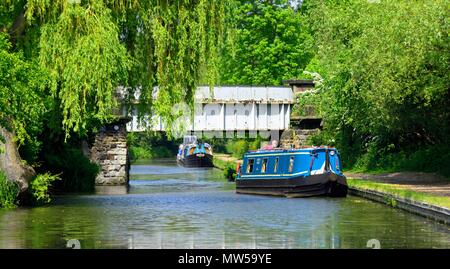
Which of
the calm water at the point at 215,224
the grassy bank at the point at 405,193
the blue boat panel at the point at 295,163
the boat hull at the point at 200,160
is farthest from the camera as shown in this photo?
the boat hull at the point at 200,160

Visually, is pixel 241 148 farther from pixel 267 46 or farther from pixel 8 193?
pixel 8 193

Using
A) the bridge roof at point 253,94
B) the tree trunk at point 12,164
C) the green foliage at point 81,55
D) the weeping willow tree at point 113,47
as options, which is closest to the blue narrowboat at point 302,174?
the weeping willow tree at point 113,47

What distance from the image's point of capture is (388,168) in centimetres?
5038

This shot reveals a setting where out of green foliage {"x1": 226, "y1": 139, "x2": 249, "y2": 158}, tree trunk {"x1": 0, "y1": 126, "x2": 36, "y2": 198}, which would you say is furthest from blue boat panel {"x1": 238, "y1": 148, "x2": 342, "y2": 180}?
green foliage {"x1": 226, "y1": 139, "x2": 249, "y2": 158}

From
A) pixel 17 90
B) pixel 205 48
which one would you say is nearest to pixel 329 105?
pixel 205 48

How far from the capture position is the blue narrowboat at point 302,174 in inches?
1575

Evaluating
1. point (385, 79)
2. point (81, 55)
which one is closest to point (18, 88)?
point (81, 55)

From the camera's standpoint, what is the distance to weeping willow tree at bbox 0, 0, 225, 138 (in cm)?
3048

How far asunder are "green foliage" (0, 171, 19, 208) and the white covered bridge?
24613 mm

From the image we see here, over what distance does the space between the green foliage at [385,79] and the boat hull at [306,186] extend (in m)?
3.40

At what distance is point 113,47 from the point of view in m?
30.6

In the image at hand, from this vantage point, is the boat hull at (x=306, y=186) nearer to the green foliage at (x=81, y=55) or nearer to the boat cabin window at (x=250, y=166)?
the boat cabin window at (x=250, y=166)

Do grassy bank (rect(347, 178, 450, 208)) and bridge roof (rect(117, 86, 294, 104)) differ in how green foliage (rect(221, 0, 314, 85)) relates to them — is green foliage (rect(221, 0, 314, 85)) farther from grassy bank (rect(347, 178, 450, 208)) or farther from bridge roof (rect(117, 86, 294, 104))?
grassy bank (rect(347, 178, 450, 208))

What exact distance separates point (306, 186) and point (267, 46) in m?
35.8
